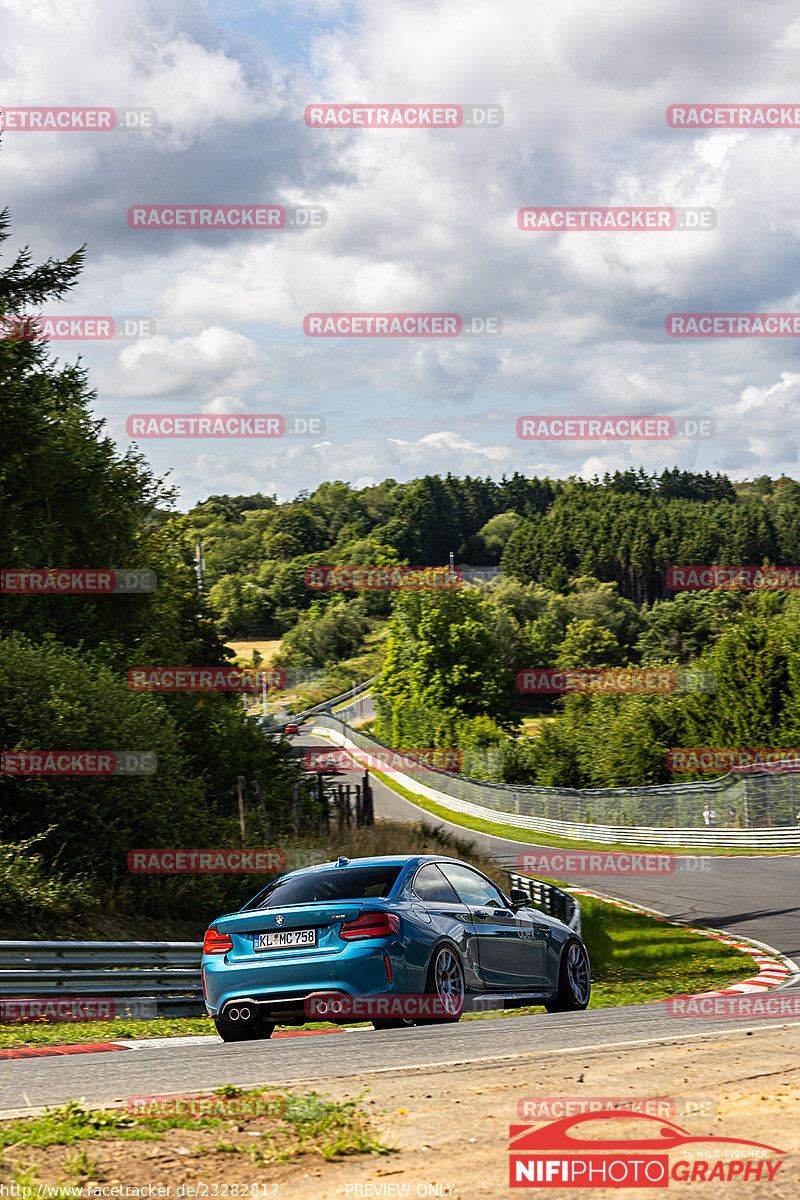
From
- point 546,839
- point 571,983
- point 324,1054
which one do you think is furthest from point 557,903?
point 546,839

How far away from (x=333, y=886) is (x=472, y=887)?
156cm

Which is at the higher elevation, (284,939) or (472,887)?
(472,887)

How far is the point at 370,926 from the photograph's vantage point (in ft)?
27.5

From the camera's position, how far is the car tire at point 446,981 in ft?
28.6

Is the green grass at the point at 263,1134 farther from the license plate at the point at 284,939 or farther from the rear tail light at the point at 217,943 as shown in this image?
the rear tail light at the point at 217,943

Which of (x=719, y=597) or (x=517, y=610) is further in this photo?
(x=517, y=610)

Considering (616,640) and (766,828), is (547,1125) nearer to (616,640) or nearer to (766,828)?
(766,828)

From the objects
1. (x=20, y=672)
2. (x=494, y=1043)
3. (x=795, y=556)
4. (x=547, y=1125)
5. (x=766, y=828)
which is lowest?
(x=766, y=828)

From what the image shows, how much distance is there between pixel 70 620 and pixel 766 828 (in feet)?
81.5

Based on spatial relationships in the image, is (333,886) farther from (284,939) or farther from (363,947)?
(363,947)

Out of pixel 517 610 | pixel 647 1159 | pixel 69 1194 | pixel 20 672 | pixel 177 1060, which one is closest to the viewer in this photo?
pixel 69 1194

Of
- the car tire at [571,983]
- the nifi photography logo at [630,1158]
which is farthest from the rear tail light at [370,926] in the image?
the nifi photography logo at [630,1158]

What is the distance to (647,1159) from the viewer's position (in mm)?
4129

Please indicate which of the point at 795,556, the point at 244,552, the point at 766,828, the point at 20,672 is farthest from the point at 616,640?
the point at 20,672
